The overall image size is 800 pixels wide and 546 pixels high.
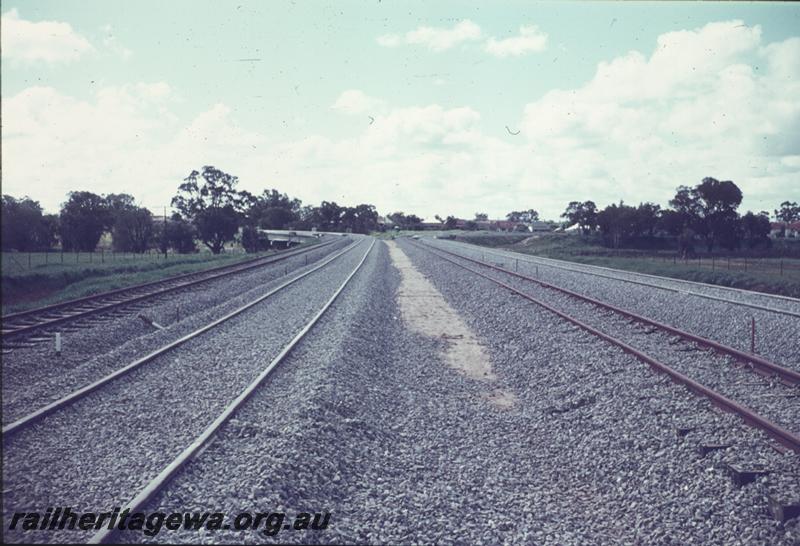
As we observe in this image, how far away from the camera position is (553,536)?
5.40m

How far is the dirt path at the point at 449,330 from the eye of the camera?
11.1 meters

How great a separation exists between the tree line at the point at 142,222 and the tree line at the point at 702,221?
50.0 meters

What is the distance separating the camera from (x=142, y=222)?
4759cm

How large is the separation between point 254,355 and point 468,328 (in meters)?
6.80

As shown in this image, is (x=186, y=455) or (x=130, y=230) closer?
(x=186, y=455)

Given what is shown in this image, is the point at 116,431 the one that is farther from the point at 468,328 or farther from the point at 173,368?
the point at 468,328

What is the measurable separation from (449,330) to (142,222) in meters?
38.7

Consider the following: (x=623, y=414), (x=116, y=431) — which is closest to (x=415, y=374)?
(x=623, y=414)

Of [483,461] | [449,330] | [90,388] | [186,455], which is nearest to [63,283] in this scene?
[449,330]

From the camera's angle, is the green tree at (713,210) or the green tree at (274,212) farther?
the green tree at (274,212)

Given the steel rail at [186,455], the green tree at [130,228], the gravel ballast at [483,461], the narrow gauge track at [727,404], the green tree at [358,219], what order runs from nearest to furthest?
the steel rail at [186,455], the gravel ballast at [483,461], the narrow gauge track at [727,404], the green tree at [130,228], the green tree at [358,219]

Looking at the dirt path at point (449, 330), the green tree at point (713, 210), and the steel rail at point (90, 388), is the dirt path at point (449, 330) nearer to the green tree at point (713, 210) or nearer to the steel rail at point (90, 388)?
the steel rail at point (90, 388)

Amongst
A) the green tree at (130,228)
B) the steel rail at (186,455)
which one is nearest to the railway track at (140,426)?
the steel rail at (186,455)

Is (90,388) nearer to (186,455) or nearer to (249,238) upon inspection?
(186,455)
